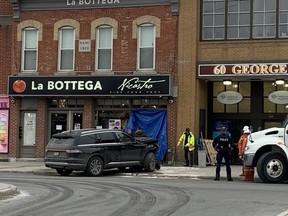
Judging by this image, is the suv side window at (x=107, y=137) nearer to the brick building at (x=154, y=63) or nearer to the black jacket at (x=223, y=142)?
the black jacket at (x=223, y=142)

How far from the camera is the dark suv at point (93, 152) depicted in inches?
755

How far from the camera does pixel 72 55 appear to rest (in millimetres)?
25938

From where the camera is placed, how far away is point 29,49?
2650cm

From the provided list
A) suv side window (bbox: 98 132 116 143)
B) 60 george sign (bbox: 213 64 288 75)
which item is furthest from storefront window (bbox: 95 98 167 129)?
suv side window (bbox: 98 132 116 143)

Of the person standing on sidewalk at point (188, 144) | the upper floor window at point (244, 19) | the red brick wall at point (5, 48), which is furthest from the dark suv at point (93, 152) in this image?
the red brick wall at point (5, 48)

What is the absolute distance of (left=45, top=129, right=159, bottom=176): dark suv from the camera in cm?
1917

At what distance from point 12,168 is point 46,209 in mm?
12187

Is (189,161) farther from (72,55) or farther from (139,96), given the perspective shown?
(72,55)

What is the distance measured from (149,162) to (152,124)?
3.90 m

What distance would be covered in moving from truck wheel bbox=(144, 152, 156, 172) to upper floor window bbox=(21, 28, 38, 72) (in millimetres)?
8541

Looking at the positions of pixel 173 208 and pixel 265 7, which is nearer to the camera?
pixel 173 208

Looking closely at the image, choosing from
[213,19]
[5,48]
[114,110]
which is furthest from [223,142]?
[5,48]

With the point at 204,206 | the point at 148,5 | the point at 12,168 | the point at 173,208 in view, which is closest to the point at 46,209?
the point at 173,208

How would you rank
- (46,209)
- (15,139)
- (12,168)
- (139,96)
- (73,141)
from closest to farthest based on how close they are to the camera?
(46,209)
(73,141)
(12,168)
(139,96)
(15,139)
